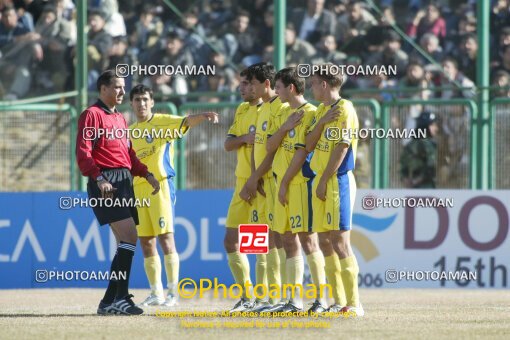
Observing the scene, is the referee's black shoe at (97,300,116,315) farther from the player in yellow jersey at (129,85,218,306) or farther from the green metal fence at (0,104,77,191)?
the green metal fence at (0,104,77,191)

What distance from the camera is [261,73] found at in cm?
1222

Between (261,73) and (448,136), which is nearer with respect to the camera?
(261,73)

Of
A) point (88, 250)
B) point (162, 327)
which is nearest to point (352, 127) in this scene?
point (162, 327)

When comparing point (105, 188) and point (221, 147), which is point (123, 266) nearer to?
point (105, 188)

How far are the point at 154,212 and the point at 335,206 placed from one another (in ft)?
10.5

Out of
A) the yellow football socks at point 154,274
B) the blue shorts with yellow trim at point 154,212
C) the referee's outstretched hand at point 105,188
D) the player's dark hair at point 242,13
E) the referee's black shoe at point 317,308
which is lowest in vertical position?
the referee's black shoe at point 317,308

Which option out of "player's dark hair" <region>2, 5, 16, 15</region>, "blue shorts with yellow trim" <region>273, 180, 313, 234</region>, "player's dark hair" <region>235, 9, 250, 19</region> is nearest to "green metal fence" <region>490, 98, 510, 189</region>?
"player's dark hair" <region>235, 9, 250, 19</region>

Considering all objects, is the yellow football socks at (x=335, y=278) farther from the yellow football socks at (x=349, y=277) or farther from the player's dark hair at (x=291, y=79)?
the player's dark hair at (x=291, y=79)

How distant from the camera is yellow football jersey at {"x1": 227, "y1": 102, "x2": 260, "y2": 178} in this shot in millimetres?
12484

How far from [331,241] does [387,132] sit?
5.52 metres

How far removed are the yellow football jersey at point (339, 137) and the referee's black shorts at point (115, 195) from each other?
6.24 feet

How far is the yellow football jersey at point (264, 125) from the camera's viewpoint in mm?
12086

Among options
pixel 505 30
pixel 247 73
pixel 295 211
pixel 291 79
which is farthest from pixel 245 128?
pixel 505 30

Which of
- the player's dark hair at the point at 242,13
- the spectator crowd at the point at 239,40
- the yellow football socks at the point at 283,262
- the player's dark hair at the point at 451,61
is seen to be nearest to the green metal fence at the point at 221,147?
the spectator crowd at the point at 239,40
